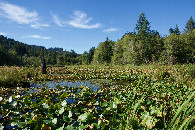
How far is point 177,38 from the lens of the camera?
22234 mm

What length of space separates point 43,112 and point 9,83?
5.34m

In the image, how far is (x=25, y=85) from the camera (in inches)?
261

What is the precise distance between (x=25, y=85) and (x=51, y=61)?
6657cm

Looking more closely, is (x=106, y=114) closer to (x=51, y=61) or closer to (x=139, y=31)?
(x=139, y=31)

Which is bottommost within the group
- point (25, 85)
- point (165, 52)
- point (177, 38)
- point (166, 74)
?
point (25, 85)

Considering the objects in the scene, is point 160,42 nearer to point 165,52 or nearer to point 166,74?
point 165,52

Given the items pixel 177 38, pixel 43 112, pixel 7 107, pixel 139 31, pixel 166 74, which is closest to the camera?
pixel 7 107

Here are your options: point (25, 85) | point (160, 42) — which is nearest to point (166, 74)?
point (25, 85)

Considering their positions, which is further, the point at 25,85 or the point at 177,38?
the point at 177,38

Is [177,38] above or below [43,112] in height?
above

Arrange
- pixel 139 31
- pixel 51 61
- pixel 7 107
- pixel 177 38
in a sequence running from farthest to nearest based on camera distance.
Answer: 1. pixel 51 61
2. pixel 139 31
3. pixel 177 38
4. pixel 7 107

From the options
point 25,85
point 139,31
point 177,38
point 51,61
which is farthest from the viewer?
point 51,61

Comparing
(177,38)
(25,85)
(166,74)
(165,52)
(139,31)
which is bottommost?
(25,85)

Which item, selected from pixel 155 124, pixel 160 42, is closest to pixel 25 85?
pixel 155 124
